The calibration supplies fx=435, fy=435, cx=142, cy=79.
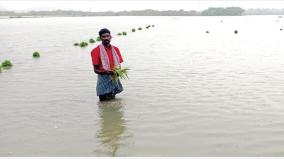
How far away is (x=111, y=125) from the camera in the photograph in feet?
25.5

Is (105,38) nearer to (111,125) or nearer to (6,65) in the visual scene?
(111,125)

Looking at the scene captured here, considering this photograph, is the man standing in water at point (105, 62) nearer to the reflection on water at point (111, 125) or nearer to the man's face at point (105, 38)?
the man's face at point (105, 38)

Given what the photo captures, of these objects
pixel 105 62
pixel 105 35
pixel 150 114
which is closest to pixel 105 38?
pixel 105 35

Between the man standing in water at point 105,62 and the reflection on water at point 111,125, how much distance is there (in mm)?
346

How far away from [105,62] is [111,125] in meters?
1.67

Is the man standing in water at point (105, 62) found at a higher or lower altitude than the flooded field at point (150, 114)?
higher

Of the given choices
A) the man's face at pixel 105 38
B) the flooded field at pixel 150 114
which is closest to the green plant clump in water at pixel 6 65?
the flooded field at pixel 150 114

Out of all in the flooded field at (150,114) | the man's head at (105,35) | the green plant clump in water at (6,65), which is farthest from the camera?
the green plant clump in water at (6,65)

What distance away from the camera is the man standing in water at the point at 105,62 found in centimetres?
883

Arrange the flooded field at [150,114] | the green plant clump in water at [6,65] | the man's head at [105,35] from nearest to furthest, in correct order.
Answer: the flooded field at [150,114] < the man's head at [105,35] < the green plant clump in water at [6,65]

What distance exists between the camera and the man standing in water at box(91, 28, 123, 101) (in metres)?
8.83

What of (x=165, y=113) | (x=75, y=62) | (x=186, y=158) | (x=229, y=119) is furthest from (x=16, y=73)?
(x=186, y=158)

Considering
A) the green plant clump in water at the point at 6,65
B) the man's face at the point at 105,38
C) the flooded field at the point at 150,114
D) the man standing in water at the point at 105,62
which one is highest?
the man's face at the point at 105,38

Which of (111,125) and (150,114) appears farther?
(150,114)
